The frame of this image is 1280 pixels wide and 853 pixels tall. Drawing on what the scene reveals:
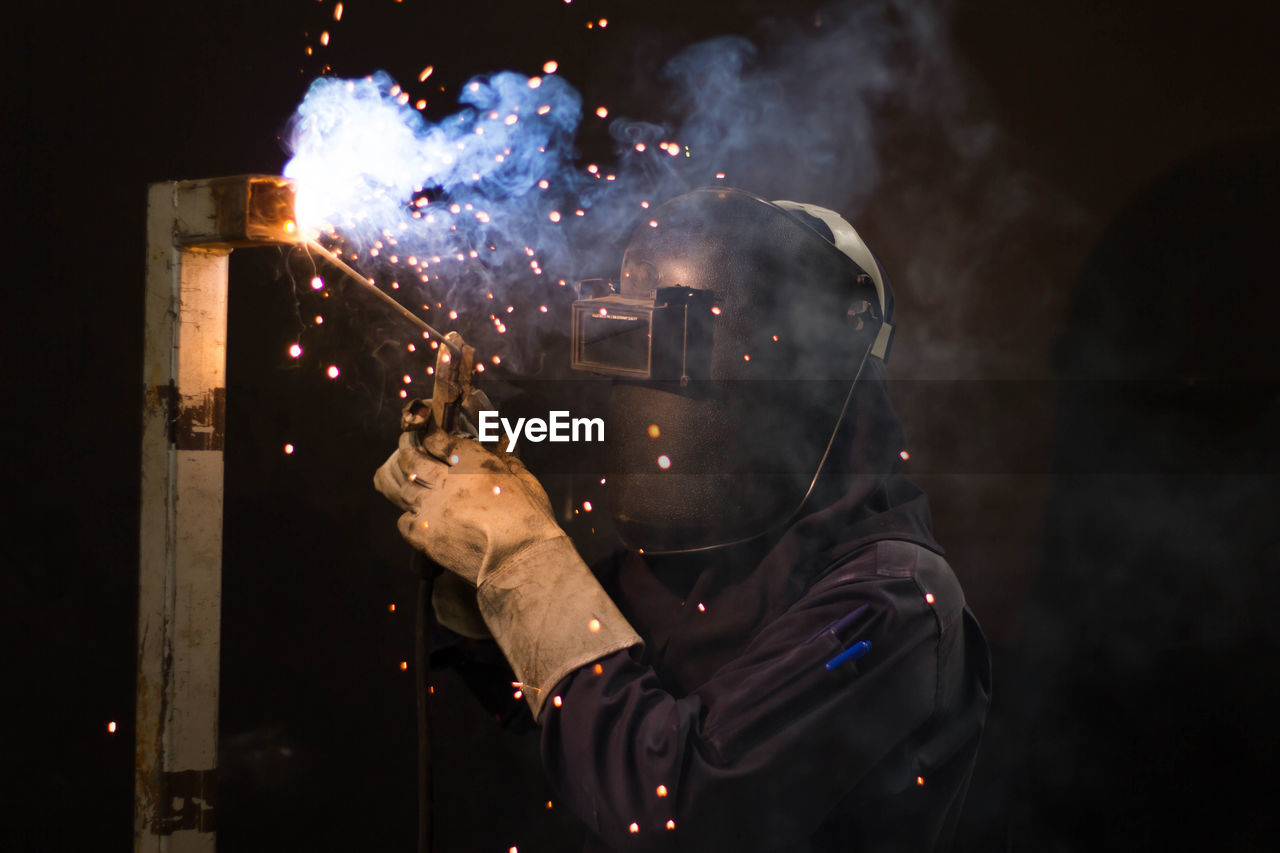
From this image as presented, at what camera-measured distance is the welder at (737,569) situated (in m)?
1.26

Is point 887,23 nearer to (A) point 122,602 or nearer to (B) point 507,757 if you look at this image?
(B) point 507,757

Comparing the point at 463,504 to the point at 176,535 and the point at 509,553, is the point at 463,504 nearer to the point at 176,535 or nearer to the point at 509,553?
the point at 509,553

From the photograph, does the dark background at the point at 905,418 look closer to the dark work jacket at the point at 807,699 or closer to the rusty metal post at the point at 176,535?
the dark work jacket at the point at 807,699

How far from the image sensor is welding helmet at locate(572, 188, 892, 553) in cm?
151

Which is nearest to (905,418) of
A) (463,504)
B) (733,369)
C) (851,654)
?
(733,369)

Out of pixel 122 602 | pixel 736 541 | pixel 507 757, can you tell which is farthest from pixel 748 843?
pixel 122 602

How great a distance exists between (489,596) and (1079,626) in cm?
134

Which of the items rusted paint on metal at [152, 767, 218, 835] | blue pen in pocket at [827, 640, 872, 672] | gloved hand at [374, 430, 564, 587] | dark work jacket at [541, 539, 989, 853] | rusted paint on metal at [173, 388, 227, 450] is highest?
rusted paint on metal at [173, 388, 227, 450]

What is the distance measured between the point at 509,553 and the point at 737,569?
0.38m

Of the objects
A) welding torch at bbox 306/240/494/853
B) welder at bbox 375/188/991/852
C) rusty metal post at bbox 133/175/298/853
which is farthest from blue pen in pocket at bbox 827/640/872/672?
rusty metal post at bbox 133/175/298/853

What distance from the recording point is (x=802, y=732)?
1240mm

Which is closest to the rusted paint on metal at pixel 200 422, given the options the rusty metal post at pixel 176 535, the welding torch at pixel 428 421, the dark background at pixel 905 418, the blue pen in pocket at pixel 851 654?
the rusty metal post at pixel 176 535

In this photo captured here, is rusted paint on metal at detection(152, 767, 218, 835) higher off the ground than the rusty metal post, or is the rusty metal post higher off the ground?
the rusty metal post

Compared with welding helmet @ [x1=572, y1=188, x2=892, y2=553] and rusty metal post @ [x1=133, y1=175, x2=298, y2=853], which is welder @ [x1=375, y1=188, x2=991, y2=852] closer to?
welding helmet @ [x1=572, y1=188, x2=892, y2=553]
